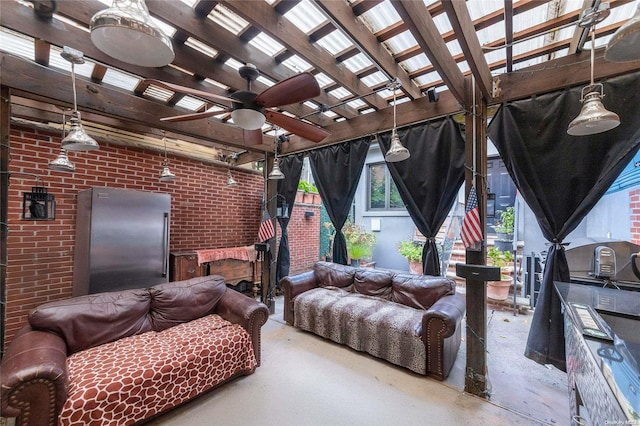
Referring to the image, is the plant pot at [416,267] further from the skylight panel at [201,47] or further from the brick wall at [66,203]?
the skylight panel at [201,47]

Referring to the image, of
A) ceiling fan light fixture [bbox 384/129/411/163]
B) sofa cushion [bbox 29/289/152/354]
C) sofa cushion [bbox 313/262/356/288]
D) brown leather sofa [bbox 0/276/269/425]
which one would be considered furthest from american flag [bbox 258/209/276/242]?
ceiling fan light fixture [bbox 384/129/411/163]

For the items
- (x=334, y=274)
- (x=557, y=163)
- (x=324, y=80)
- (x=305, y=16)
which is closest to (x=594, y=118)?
(x=557, y=163)

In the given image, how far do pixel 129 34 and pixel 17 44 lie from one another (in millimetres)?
2201

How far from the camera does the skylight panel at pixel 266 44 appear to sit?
2027 mm

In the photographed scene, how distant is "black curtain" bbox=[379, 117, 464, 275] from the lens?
2715 millimetres

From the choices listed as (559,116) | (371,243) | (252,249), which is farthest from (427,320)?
(252,249)

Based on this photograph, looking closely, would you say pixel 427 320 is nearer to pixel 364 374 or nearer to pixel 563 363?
pixel 364 374

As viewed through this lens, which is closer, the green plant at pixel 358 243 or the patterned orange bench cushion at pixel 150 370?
the patterned orange bench cushion at pixel 150 370

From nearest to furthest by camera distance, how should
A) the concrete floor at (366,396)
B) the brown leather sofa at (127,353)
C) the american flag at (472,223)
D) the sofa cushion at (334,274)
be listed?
1. the brown leather sofa at (127,353)
2. the concrete floor at (366,396)
3. the american flag at (472,223)
4. the sofa cushion at (334,274)

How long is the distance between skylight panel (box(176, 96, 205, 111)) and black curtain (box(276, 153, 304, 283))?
1539 millimetres

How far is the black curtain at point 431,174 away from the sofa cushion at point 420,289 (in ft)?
0.47

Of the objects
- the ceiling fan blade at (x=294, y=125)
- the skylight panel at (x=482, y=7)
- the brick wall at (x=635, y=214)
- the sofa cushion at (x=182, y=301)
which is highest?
the skylight panel at (x=482, y=7)

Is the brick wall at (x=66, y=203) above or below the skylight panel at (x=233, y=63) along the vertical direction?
below

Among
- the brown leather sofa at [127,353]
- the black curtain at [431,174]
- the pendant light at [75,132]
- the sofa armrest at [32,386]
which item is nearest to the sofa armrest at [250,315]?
the brown leather sofa at [127,353]
